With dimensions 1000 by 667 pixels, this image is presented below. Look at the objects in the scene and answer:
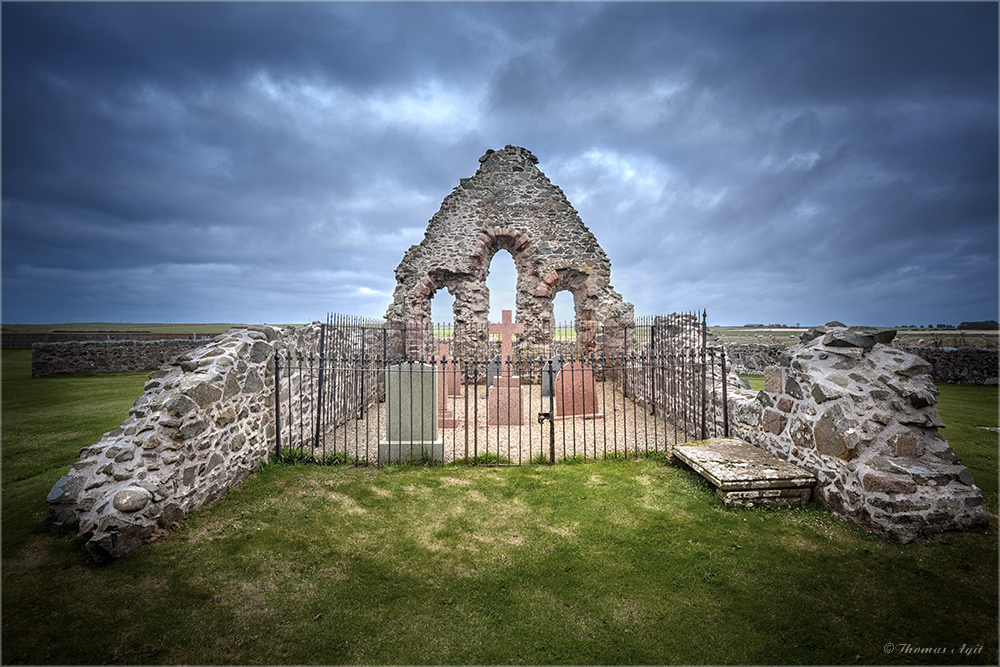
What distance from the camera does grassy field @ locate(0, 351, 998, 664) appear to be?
8.92ft

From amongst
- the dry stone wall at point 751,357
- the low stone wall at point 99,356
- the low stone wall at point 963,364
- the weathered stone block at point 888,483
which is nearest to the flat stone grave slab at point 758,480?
the weathered stone block at point 888,483

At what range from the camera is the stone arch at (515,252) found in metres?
16.6

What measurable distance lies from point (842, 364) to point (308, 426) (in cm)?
854

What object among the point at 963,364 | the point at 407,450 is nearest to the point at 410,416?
the point at 407,450

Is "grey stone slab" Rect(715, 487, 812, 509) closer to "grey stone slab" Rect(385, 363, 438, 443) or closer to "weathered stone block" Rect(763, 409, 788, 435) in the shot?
"weathered stone block" Rect(763, 409, 788, 435)

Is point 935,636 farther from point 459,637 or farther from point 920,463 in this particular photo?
point 459,637

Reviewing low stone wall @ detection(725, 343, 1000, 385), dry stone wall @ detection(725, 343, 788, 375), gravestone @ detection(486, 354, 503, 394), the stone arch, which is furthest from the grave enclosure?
dry stone wall @ detection(725, 343, 788, 375)

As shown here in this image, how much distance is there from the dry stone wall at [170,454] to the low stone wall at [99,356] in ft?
42.1

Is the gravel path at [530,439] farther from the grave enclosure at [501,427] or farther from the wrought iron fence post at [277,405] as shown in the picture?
the wrought iron fence post at [277,405]

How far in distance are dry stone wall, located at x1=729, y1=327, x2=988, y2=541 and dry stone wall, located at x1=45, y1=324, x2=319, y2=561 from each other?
7.47 meters

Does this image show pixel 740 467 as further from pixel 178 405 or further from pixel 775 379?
pixel 178 405

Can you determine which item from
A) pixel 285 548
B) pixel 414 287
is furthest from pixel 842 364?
pixel 414 287

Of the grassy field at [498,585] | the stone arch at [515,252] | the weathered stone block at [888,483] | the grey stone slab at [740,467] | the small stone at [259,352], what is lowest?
the grassy field at [498,585]

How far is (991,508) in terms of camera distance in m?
4.46
